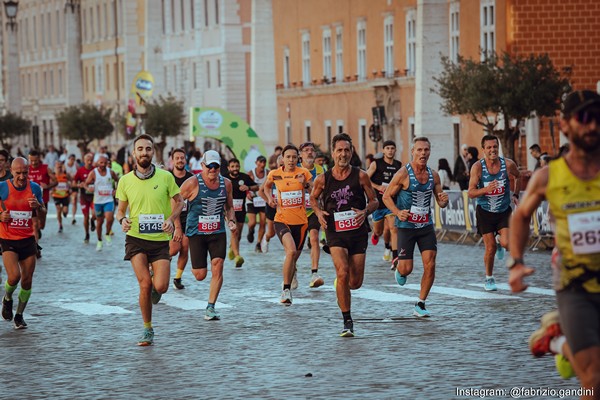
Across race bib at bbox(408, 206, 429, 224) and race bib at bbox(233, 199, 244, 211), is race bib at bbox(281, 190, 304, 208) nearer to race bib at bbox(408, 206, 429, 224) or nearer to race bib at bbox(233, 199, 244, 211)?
race bib at bbox(408, 206, 429, 224)

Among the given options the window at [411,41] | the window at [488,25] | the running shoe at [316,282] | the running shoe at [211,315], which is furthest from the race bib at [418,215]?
the window at [411,41]

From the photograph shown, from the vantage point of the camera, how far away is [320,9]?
65.1 metres

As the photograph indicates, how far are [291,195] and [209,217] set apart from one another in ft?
7.13

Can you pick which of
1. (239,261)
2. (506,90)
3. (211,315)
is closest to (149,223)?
(211,315)

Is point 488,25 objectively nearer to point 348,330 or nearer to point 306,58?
point 306,58

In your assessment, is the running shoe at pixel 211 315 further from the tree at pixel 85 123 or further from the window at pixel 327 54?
the tree at pixel 85 123

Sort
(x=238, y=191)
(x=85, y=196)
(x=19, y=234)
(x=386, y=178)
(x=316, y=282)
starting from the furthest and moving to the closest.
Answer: (x=85, y=196)
(x=238, y=191)
(x=386, y=178)
(x=316, y=282)
(x=19, y=234)

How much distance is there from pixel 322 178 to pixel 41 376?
3.80 m

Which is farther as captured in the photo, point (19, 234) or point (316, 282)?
point (316, 282)

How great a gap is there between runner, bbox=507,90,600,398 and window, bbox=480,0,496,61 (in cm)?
3776

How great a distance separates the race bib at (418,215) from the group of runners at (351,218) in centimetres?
1

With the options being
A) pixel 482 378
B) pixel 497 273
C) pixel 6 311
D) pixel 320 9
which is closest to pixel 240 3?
pixel 320 9

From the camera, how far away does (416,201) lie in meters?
17.2

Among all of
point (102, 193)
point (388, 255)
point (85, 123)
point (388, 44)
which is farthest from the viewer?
point (85, 123)
